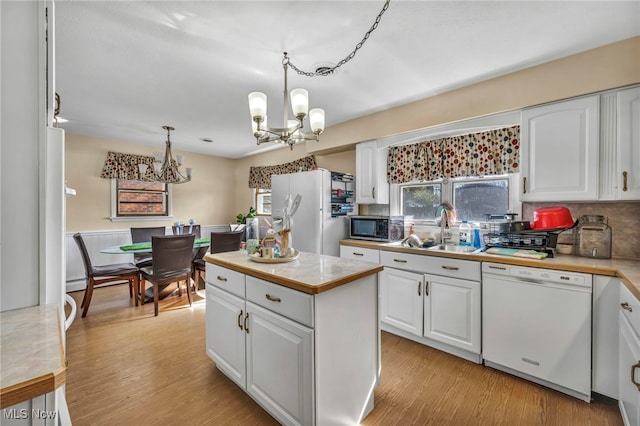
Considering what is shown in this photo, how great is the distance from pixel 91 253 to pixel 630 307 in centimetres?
607

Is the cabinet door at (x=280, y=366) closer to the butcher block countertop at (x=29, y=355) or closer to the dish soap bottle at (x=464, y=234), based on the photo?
the butcher block countertop at (x=29, y=355)

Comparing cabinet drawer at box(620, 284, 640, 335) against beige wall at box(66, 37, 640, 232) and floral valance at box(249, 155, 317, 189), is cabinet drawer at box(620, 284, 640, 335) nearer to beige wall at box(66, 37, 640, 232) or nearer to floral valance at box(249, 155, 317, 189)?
beige wall at box(66, 37, 640, 232)

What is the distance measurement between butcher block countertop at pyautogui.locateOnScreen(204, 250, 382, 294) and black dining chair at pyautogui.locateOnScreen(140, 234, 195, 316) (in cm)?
150

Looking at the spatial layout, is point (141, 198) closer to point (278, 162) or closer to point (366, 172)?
point (278, 162)

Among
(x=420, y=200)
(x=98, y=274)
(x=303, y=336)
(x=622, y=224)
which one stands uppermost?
(x=420, y=200)

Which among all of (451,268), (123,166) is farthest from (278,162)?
(451,268)

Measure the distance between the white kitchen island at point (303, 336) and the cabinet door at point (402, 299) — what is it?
3.13 ft

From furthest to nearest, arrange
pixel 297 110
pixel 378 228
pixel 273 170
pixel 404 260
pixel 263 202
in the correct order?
pixel 263 202 < pixel 273 170 < pixel 378 228 < pixel 404 260 < pixel 297 110

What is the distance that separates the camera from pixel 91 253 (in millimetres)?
4301

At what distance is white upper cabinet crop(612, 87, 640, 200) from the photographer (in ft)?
6.00

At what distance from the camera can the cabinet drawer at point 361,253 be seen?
9.29 ft

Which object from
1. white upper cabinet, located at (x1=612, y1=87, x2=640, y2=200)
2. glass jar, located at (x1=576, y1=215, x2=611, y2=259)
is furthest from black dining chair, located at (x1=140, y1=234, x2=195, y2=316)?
white upper cabinet, located at (x1=612, y1=87, x2=640, y2=200)

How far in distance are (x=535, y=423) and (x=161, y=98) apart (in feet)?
13.4

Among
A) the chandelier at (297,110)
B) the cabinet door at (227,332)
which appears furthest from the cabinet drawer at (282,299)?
the chandelier at (297,110)
